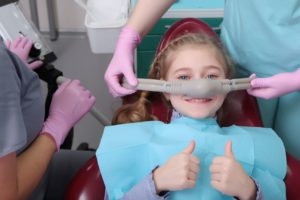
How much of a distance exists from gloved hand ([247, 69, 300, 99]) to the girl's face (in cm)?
10

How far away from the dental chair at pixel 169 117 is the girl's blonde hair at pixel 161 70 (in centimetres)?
4

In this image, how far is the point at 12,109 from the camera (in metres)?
0.75

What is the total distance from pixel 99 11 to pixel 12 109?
100cm

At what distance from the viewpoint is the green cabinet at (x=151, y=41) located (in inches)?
65.0

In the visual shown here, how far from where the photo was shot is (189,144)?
0.90m

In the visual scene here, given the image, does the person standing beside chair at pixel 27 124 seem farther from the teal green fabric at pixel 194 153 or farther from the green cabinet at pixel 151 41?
the green cabinet at pixel 151 41

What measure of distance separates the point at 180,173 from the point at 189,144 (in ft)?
0.37

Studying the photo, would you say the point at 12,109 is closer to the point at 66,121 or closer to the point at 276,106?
the point at 66,121

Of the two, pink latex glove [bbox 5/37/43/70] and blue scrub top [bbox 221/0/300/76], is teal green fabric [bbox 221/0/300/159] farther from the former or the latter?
pink latex glove [bbox 5/37/43/70]

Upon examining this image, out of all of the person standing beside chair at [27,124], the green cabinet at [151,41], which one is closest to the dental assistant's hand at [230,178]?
the person standing beside chair at [27,124]

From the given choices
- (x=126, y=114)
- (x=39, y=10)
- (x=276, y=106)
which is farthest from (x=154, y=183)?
(x=39, y=10)

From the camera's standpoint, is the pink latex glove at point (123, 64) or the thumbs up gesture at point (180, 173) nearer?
the thumbs up gesture at point (180, 173)

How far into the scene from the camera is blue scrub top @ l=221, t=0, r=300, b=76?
1.03m

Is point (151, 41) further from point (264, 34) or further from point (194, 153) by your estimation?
point (194, 153)
